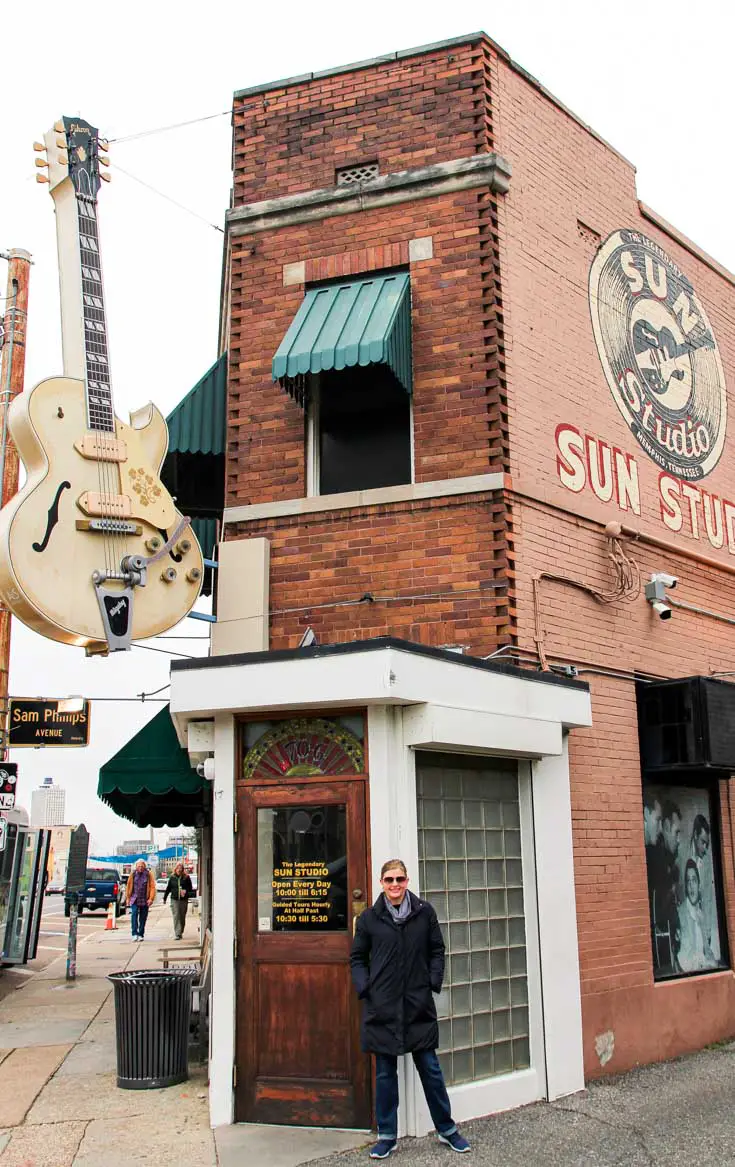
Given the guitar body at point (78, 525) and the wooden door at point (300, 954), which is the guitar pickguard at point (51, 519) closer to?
the guitar body at point (78, 525)

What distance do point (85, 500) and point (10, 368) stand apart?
750 centimetres

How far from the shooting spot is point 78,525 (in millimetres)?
8609

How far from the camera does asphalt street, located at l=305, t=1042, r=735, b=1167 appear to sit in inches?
262

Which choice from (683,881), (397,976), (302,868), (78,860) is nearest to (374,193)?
(302,868)

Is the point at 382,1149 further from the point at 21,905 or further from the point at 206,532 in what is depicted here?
the point at 21,905

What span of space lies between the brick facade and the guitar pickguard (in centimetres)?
164

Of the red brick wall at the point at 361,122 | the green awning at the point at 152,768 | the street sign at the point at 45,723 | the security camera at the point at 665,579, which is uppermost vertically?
the red brick wall at the point at 361,122

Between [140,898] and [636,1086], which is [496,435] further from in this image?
[140,898]

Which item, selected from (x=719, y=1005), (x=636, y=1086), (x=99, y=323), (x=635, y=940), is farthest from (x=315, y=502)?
(x=719, y=1005)

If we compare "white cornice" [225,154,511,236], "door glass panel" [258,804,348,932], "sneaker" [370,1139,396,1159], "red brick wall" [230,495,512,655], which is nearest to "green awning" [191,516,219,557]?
"red brick wall" [230,495,512,655]

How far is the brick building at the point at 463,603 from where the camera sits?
7.56 m

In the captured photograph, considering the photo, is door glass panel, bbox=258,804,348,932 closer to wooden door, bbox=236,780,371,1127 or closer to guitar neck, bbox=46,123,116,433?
wooden door, bbox=236,780,371,1127

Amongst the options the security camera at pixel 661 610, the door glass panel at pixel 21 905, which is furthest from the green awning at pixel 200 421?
the door glass panel at pixel 21 905

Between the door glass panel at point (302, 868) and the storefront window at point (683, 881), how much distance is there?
362 centimetres
